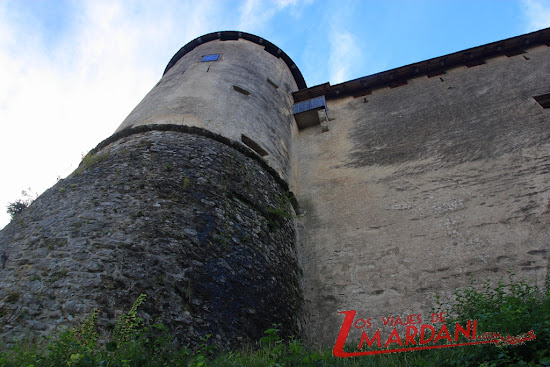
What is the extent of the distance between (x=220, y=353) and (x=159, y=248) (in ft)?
3.97

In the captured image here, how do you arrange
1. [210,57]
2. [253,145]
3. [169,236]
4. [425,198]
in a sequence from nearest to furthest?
[169,236] → [425,198] → [253,145] → [210,57]

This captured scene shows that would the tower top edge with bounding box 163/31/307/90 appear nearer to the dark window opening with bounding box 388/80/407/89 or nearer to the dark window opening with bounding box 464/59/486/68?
the dark window opening with bounding box 388/80/407/89

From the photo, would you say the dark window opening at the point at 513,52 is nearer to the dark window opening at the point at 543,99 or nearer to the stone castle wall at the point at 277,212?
the stone castle wall at the point at 277,212

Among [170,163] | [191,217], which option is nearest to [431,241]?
A: [191,217]

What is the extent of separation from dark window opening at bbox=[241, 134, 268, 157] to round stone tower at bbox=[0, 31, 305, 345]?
0.02 metres

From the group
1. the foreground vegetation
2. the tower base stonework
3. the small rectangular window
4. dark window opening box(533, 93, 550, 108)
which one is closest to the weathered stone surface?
dark window opening box(533, 93, 550, 108)

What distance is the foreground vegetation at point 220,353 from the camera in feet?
8.37

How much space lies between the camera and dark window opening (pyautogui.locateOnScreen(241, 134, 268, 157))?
7004mm

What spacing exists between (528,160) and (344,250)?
3.31 m

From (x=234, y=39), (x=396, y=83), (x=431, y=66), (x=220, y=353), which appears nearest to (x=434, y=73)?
(x=431, y=66)

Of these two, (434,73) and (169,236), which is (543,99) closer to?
(434,73)

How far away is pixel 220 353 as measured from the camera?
3516mm

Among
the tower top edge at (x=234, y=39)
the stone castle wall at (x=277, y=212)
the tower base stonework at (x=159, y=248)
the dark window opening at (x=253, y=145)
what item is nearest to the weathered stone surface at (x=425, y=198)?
the stone castle wall at (x=277, y=212)

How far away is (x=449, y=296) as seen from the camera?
497 cm
